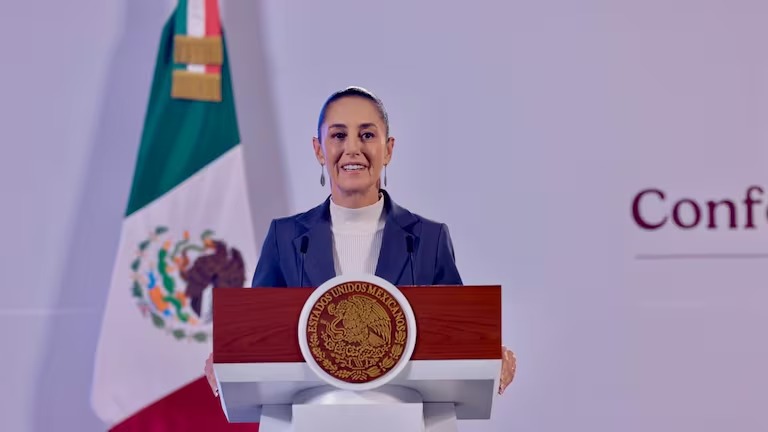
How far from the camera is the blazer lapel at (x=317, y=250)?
2.43 metres

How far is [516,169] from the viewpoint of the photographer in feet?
13.1

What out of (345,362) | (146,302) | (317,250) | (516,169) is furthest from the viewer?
(516,169)

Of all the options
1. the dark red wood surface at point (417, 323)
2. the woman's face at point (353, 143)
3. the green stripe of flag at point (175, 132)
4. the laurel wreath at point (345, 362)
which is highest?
the green stripe of flag at point (175, 132)

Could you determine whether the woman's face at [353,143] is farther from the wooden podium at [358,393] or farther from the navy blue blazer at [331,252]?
the wooden podium at [358,393]

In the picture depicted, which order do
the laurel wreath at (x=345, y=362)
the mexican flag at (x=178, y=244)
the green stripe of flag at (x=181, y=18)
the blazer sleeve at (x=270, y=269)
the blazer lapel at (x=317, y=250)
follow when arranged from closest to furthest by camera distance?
the laurel wreath at (x=345, y=362)
the blazer lapel at (x=317, y=250)
the blazer sleeve at (x=270, y=269)
the mexican flag at (x=178, y=244)
the green stripe of flag at (x=181, y=18)

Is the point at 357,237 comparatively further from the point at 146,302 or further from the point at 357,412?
the point at 146,302

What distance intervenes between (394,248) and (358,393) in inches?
25.3

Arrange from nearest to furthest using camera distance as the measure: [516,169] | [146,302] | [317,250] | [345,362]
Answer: [345,362] → [317,250] → [146,302] → [516,169]

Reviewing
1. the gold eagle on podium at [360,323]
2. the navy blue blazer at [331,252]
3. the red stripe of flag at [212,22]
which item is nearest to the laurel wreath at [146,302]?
the red stripe of flag at [212,22]

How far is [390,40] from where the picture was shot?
4.04 metres

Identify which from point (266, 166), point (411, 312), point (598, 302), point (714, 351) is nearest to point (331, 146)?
point (411, 312)

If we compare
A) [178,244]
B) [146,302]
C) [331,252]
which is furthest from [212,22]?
[331,252]

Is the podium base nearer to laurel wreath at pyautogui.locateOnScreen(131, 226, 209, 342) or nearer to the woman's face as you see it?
the woman's face

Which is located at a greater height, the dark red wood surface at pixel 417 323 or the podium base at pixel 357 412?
the dark red wood surface at pixel 417 323
